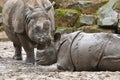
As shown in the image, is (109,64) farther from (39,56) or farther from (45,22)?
(45,22)

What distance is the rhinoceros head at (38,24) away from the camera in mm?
9320

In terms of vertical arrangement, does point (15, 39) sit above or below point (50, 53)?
below

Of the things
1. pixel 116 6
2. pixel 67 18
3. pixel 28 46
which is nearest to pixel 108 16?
pixel 116 6

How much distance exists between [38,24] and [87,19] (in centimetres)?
966

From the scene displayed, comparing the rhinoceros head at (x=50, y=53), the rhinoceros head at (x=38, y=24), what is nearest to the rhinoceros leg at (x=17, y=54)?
the rhinoceros head at (x=38, y=24)

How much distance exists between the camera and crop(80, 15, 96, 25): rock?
18.7m

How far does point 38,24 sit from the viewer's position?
30.9 ft

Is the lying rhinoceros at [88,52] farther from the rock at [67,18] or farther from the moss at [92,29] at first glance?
the rock at [67,18]

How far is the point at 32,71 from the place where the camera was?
8188 millimetres

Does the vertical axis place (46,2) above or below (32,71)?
above

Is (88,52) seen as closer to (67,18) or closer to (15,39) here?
(15,39)

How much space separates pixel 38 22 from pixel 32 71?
153 cm

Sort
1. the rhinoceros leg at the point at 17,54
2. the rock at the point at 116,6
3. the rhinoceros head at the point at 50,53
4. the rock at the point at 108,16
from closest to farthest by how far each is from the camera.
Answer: the rhinoceros head at the point at 50,53 → the rhinoceros leg at the point at 17,54 → the rock at the point at 108,16 → the rock at the point at 116,6

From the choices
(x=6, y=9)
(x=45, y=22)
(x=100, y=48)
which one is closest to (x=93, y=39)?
(x=100, y=48)
